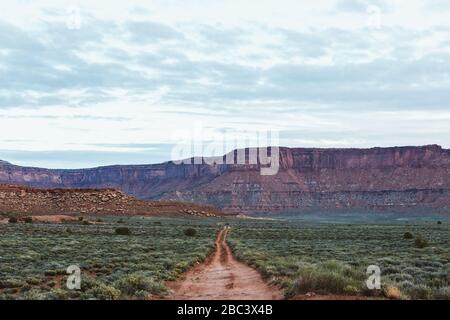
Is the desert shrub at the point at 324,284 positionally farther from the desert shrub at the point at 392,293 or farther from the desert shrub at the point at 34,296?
the desert shrub at the point at 34,296

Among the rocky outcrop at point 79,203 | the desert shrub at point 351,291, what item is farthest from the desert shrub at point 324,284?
the rocky outcrop at point 79,203

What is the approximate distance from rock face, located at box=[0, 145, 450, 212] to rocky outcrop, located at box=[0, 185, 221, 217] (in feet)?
172

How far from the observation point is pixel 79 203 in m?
103

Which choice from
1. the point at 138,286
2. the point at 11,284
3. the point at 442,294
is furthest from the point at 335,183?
the point at 442,294

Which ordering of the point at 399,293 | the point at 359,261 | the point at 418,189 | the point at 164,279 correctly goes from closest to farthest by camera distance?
the point at 399,293
the point at 164,279
the point at 359,261
the point at 418,189

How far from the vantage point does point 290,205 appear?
169m

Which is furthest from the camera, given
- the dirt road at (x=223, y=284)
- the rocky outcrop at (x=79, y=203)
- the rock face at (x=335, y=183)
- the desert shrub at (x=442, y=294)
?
the rock face at (x=335, y=183)

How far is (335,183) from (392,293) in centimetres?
16912

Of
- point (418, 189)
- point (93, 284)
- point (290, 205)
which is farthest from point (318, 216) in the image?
point (93, 284)

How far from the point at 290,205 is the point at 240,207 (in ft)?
49.3

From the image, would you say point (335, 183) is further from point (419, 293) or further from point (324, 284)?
point (324, 284)

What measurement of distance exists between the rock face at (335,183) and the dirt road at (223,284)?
138435 millimetres

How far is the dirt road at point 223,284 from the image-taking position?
14992 millimetres

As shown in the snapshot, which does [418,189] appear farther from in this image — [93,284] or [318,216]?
[93,284]
